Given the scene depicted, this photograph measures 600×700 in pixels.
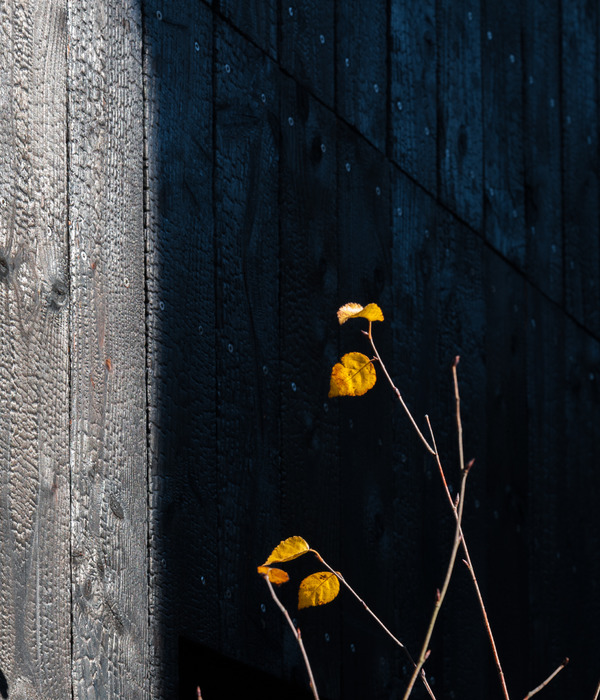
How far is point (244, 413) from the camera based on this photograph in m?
1.48

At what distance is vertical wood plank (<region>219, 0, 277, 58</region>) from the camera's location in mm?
1507

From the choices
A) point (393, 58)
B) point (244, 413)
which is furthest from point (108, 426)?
point (393, 58)

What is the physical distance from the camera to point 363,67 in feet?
5.71

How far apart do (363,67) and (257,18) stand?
269mm

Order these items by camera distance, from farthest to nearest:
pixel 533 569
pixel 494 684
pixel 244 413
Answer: pixel 533 569, pixel 494 684, pixel 244 413

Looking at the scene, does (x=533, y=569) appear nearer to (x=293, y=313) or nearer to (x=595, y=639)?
(x=595, y=639)

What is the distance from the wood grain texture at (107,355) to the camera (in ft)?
4.09

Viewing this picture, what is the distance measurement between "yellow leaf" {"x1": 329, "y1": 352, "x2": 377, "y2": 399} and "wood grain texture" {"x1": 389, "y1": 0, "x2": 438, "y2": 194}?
0.77m

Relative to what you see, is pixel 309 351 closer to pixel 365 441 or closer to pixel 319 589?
pixel 365 441


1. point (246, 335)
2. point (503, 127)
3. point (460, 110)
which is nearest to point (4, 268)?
point (246, 335)

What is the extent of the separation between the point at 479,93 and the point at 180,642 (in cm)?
126

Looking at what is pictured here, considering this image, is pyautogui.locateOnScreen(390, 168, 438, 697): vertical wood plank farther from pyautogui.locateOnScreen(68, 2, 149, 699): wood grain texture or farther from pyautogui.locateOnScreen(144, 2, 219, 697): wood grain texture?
pyautogui.locateOnScreen(68, 2, 149, 699): wood grain texture

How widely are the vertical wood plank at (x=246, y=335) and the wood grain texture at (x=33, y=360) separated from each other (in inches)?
11.1

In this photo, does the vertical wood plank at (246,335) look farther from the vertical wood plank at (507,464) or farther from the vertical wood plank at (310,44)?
the vertical wood plank at (507,464)
